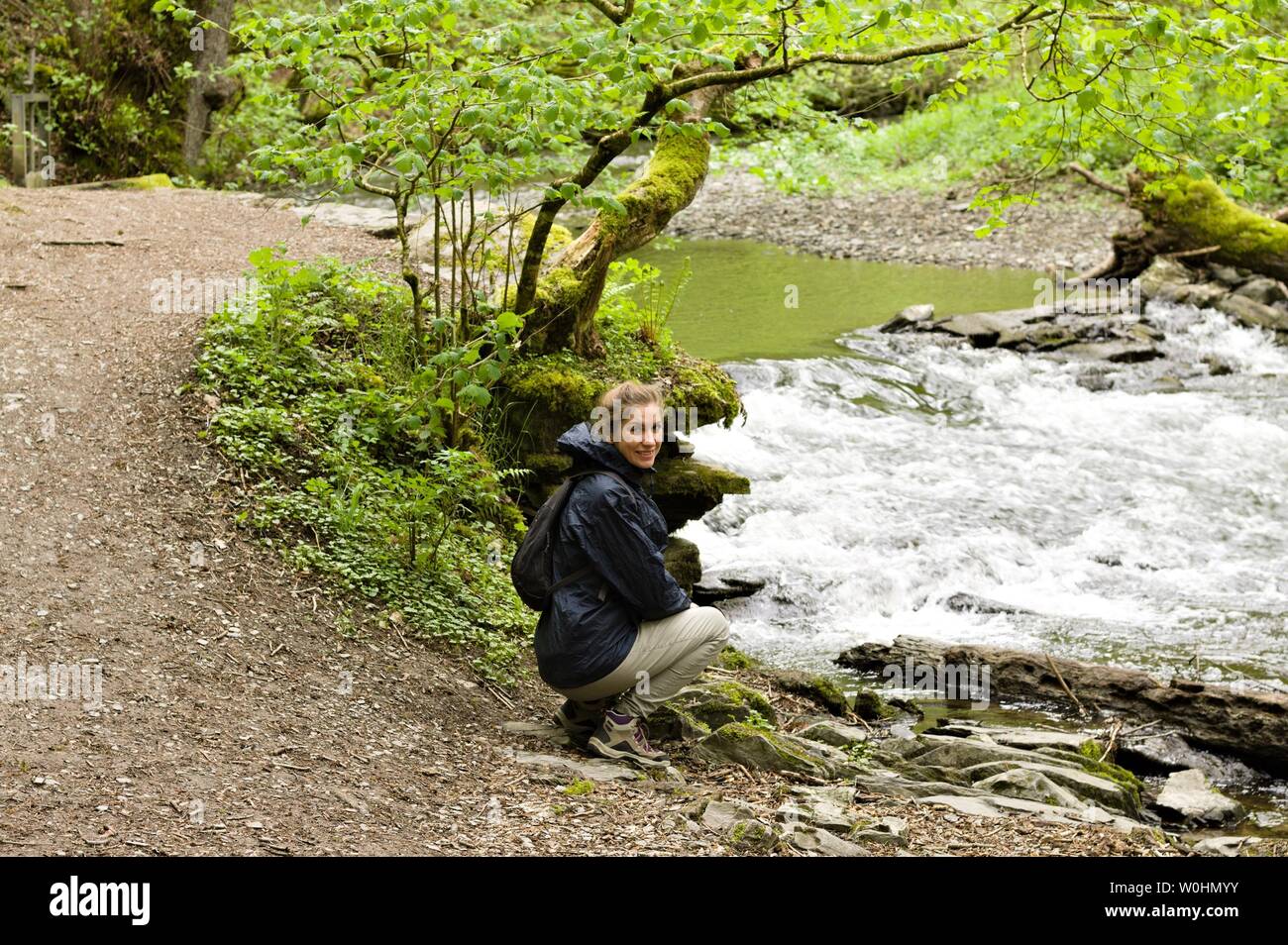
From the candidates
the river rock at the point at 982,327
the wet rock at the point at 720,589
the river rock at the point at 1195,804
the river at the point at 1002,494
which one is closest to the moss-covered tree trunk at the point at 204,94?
the river at the point at 1002,494

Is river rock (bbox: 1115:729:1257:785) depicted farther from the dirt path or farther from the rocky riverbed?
the dirt path

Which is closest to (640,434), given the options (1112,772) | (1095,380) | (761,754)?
(761,754)

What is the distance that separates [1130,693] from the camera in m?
7.45

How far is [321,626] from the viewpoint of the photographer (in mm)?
6180

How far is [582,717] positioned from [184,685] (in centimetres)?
176

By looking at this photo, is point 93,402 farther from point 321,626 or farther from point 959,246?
point 959,246

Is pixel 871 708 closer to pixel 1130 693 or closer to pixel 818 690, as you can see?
pixel 818 690

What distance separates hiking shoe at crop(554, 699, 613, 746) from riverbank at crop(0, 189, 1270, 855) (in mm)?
138

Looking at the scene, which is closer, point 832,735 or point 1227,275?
point 832,735

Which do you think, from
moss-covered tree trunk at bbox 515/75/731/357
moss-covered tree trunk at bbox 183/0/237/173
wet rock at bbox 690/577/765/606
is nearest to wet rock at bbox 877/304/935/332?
moss-covered tree trunk at bbox 515/75/731/357

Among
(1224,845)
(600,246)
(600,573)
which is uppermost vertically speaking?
(600,246)

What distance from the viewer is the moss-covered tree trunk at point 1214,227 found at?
60.0ft

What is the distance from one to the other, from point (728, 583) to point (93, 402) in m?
4.54

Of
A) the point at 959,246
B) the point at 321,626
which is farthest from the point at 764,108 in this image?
the point at 959,246
